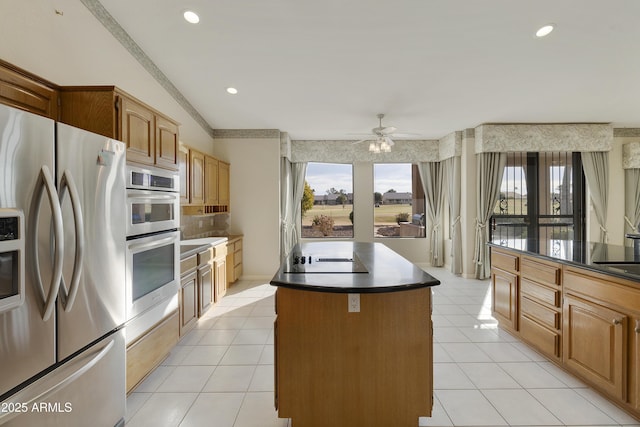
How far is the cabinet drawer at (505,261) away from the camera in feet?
9.28

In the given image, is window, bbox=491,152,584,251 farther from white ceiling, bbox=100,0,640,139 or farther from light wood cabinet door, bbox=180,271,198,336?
light wood cabinet door, bbox=180,271,198,336

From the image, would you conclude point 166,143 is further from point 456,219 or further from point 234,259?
point 456,219

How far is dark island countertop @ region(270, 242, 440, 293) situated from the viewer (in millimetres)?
1643

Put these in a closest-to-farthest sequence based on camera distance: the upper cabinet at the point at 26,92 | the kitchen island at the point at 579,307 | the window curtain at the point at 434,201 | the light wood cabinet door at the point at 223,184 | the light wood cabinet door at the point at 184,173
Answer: the upper cabinet at the point at 26,92 < the kitchen island at the point at 579,307 < the light wood cabinet door at the point at 184,173 < the light wood cabinet door at the point at 223,184 < the window curtain at the point at 434,201

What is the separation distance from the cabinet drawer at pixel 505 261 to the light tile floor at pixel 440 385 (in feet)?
2.39

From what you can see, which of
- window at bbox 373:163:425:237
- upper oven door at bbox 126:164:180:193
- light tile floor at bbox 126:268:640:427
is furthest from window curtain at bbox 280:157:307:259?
upper oven door at bbox 126:164:180:193

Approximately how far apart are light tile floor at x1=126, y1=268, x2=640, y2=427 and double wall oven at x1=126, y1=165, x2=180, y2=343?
20.7 inches

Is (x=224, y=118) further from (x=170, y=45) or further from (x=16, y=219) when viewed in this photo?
(x=16, y=219)

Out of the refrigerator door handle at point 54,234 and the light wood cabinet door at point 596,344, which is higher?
the refrigerator door handle at point 54,234

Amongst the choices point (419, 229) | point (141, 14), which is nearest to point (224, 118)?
point (141, 14)

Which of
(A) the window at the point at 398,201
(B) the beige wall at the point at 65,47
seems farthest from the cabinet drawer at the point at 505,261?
(B) the beige wall at the point at 65,47

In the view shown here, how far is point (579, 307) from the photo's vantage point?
214 centimetres

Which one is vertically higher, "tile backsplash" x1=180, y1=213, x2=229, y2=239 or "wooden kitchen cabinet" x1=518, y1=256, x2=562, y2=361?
"tile backsplash" x1=180, y1=213, x2=229, y2=239

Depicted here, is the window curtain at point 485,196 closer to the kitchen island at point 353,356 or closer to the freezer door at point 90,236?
the kitchen island at point 353,356
